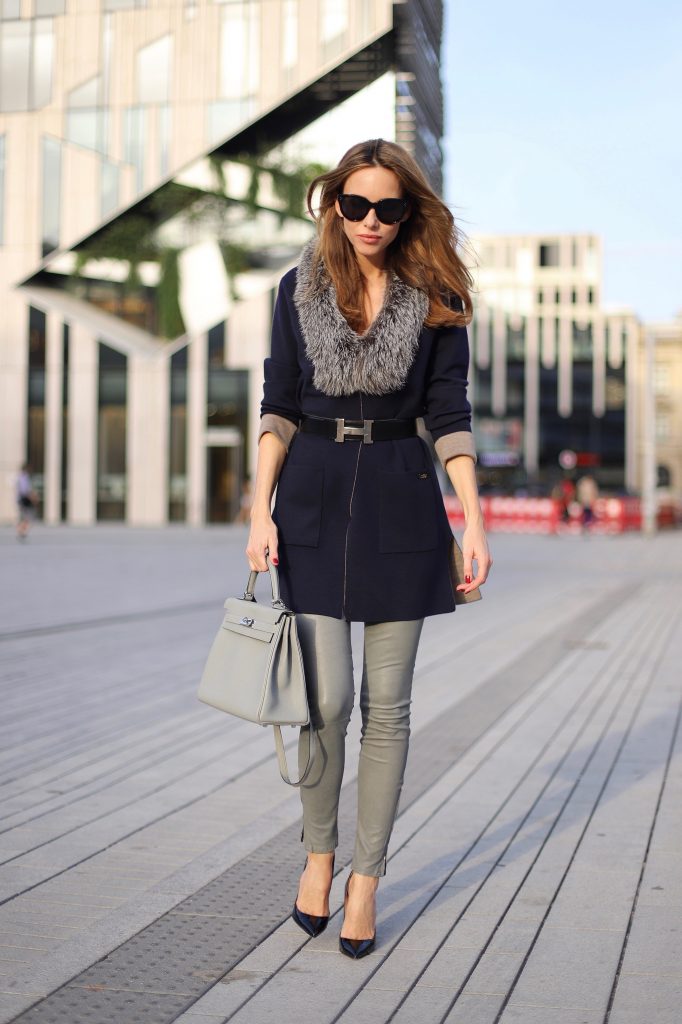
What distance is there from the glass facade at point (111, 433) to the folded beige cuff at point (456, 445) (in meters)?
38.8

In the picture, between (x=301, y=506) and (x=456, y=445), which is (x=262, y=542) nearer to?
(x=301, y=506)

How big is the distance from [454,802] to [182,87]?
36.9m

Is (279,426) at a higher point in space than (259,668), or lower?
higher

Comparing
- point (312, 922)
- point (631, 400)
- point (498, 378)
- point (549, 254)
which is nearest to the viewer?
point (312, 922)

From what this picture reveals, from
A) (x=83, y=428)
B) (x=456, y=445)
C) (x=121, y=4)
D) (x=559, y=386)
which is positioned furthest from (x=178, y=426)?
(x=559, y=386)

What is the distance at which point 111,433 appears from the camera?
41.9m

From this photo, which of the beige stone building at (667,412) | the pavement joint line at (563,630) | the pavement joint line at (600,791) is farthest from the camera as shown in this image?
the beige stone building at (667,412)

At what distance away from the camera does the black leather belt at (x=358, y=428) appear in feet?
11.2

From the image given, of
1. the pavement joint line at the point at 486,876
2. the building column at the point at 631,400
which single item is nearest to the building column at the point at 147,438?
the pavement joint line at the point at 486,876

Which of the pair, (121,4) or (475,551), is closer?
(475,551)

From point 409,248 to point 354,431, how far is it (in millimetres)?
525

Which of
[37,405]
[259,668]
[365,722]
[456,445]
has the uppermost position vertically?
[37,405]

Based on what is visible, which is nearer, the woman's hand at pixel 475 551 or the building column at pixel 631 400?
the woman's hand at pixel 475 551

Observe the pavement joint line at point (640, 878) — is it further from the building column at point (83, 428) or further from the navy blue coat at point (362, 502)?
the building column at point (83, 428)
